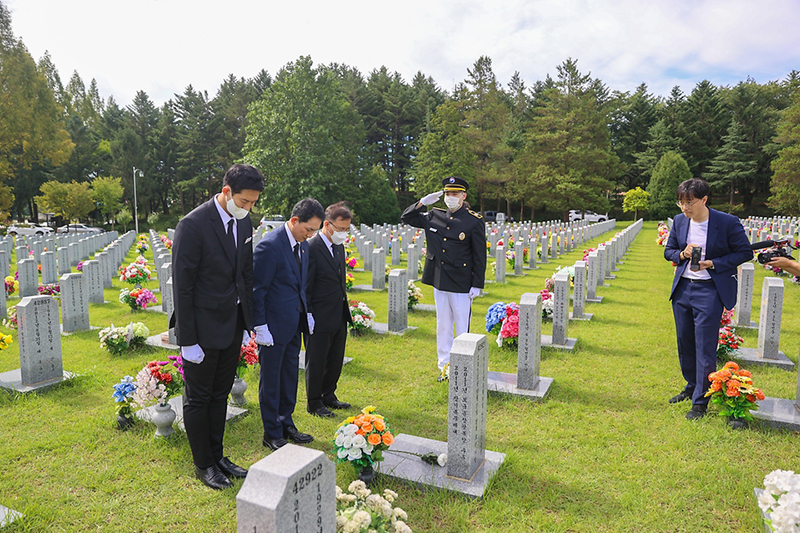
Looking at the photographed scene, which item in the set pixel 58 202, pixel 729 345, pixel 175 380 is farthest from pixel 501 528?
pixel 58 202

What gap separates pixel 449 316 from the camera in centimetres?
611

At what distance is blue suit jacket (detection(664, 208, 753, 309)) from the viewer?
4.83 m

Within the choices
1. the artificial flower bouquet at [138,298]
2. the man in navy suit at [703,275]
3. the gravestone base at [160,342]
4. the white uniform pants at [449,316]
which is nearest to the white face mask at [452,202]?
the white uniform pants at [449,316]

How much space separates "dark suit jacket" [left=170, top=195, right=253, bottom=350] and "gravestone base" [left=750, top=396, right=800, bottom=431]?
196 inches

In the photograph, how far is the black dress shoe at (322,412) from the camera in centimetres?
510

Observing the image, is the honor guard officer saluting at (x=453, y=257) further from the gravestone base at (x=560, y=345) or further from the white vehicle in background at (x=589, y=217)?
the white vehicle in background at (x=589, y=217)

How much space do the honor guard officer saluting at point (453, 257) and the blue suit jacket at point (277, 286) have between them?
6.51ft

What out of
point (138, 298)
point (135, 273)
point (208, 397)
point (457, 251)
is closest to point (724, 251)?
point (457, 251)

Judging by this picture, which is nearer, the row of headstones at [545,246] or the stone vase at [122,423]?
the stone vase at [122,423]

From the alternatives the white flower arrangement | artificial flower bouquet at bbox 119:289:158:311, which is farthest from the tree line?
the white flower arrangement

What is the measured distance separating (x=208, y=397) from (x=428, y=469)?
180cm

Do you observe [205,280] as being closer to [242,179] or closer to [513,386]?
[242,179]

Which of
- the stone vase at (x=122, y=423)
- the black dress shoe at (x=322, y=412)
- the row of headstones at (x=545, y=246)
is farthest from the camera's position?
the row of headstones at (x=545, y=246)

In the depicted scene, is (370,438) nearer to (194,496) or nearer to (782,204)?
(194,496)
